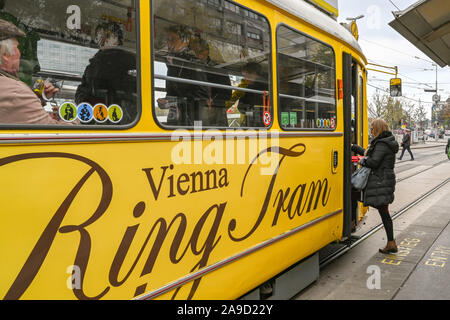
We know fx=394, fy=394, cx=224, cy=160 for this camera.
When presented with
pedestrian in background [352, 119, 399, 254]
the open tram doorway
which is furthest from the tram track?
pedestrian in background [352, 119, 399, 254]

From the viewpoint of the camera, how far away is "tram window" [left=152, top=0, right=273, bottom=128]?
2271mm

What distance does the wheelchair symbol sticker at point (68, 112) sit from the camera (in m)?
1.83

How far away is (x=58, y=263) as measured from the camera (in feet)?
5.72

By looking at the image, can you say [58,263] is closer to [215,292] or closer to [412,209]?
[215,292]

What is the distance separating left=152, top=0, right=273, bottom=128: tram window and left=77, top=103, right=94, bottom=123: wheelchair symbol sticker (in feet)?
1.28

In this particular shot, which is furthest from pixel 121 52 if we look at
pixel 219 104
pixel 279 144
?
pixel 279 144

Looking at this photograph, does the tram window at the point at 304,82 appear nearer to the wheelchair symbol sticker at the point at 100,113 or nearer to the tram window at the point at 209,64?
the tram window at the point at 209,64

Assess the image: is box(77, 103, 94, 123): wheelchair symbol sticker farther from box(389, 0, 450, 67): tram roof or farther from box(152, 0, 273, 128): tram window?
box(389, 0, 450, 67): tram roof

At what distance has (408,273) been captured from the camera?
447 centimetres

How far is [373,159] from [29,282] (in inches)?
162

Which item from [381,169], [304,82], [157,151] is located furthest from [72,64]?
[381,169]

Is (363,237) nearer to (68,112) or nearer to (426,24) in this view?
(426,24)

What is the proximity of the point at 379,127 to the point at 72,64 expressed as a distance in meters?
4.10
